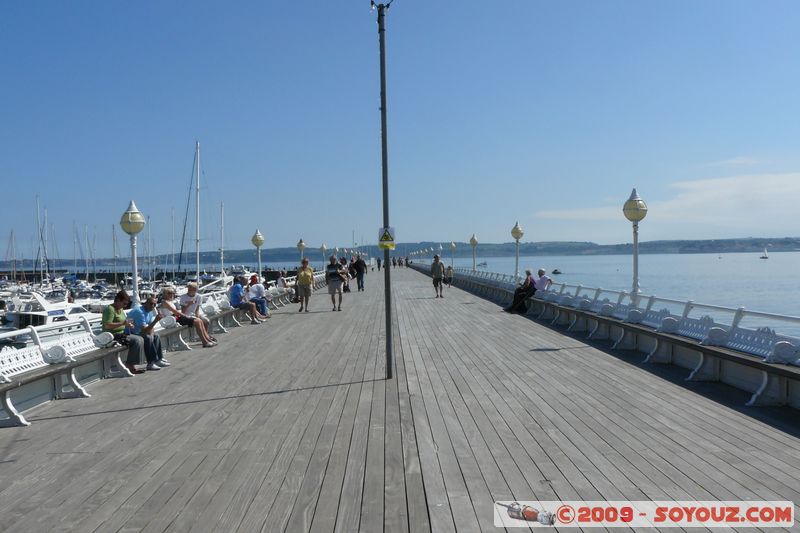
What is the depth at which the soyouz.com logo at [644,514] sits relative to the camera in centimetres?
397

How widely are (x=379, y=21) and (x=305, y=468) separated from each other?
6289 mm

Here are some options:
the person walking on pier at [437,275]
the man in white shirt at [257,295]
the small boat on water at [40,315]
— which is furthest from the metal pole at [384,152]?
the small boat on water at [40,315]

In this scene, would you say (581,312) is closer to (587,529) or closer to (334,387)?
(334,387)

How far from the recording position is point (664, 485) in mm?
4602

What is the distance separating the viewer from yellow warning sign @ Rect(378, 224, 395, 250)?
9141 millimetres

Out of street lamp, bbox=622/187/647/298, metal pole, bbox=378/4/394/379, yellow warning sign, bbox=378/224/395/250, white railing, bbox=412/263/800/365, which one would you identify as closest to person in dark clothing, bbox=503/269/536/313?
white railing, bbox=412/263/800/365

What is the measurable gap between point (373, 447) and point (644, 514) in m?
2.35

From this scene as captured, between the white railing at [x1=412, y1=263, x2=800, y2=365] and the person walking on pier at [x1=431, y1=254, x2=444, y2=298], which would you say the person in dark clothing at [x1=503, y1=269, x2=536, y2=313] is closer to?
the white railing at [x1=412, y1=263, x2=800, y2=365]

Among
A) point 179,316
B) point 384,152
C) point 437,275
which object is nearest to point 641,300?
point 384,152

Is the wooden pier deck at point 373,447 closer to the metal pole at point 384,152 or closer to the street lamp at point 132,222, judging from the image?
the metal pole at point 384,152

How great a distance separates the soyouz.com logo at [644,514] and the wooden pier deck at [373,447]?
13 centimetres

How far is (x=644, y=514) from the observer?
410cm

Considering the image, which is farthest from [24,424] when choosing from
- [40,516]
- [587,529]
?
[587,529]

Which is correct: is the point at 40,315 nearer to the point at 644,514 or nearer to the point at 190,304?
the point at 190,304
